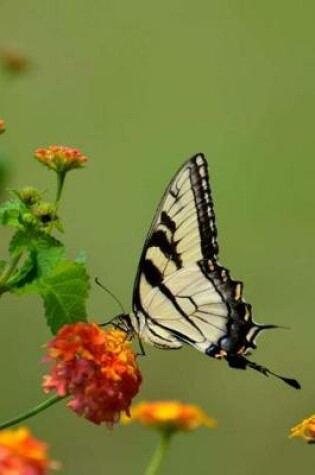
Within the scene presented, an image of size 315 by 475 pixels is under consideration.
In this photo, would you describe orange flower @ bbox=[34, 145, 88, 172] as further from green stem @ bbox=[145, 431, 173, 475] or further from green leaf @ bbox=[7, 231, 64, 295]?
green stem @ bbox=[145, 431, 173, 475]

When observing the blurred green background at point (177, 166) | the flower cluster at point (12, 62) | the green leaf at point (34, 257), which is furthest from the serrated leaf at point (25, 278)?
the blurred green background at point (177, 166)

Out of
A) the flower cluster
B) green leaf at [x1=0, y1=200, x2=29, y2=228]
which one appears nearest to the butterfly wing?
green leaf at [x1=0, y1=200, x2=29, y2=228]

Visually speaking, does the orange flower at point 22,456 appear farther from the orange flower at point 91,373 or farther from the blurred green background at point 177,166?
the blurred green background at point 177,166

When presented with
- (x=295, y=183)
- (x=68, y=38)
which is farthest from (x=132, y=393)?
(x=68, y=38)

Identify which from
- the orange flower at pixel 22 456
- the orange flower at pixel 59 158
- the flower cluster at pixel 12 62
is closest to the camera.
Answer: the orange flower at pixel 22 456

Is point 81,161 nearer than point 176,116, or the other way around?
point 81,161

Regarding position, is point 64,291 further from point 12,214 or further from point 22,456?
point 22,456

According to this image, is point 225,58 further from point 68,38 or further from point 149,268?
point 149,268
